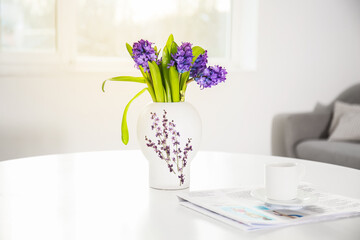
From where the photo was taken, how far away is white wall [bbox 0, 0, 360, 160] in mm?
2701

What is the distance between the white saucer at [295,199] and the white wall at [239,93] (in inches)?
70.7

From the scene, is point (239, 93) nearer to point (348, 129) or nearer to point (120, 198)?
point (348, 129)

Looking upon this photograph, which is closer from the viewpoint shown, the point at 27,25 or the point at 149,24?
the point at 27,25

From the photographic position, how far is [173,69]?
4.26ft

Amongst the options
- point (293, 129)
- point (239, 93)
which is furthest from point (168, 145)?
point (293, 129)

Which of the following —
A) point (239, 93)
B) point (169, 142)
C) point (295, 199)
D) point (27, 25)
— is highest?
point (27, 25)

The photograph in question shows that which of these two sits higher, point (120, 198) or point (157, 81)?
point (157, 81)

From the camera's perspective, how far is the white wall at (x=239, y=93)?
2701 millimetres

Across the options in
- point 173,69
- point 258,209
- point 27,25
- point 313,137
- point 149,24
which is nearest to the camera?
point 258,209

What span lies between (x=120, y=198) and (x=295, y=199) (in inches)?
15.8

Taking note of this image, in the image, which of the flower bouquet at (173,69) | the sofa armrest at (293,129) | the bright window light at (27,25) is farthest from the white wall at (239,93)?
the flower bouquet at (173,69)

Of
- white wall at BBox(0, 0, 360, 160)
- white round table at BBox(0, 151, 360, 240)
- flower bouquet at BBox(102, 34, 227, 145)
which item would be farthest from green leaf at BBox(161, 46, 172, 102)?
white wall at BBox(0, 0, 360, 160)

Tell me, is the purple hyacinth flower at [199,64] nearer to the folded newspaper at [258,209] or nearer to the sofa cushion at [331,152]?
the folded newspaper at [258,209]

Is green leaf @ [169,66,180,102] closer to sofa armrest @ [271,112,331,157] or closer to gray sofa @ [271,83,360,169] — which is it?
gray sofa @ [271,83,360,169]
